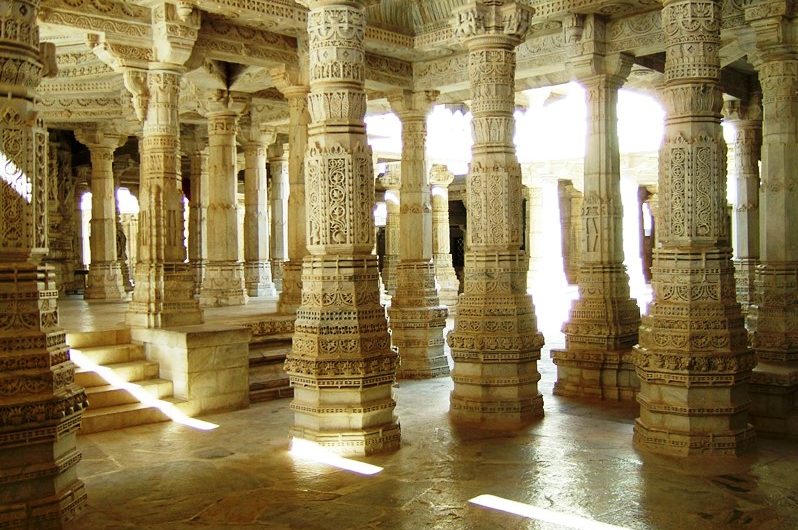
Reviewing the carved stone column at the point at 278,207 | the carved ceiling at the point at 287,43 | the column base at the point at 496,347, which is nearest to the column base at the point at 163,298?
the carved ceiling at the point at 287,43

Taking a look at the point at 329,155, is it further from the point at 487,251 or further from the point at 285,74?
the point at 285,74

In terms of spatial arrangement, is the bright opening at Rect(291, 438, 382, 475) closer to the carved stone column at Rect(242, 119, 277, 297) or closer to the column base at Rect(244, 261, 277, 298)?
the carved stone column at Rect(242, 119, 277, 297)

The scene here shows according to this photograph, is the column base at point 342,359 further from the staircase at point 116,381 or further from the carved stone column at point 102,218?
the carved stone column at point 102,218

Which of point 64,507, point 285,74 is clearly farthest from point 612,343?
point 64,507

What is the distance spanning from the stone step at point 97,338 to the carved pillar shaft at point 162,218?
27cm

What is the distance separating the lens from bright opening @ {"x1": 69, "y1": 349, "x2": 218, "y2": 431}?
Answer: 9461 mm

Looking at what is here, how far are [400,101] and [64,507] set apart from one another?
31.2 feet

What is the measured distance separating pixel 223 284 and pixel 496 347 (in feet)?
25.8

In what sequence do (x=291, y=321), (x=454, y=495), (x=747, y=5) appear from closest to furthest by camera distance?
1. (x=454, y=495)
2. (x=747, y=5)
3. (x=291, y=321)

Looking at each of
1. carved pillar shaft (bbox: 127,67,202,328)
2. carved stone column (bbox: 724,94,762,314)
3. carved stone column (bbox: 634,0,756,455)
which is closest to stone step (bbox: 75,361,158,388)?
carved pillar shaft (bbox: 127,67,202,328)

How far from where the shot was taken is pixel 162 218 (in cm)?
1105

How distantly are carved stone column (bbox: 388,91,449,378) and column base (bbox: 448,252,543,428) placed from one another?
3.89 m

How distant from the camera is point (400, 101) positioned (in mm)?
13469

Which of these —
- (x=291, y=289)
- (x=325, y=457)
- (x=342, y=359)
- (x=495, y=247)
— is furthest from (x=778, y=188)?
(x=291, y=289)
